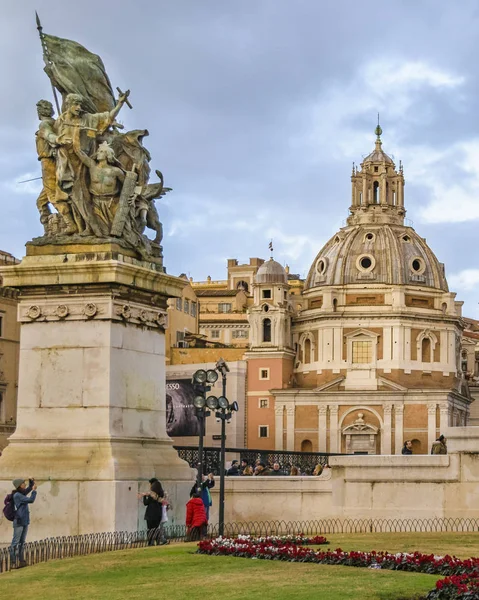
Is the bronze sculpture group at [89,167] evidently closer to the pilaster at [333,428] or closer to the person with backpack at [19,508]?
the person with backpack at [19,508]

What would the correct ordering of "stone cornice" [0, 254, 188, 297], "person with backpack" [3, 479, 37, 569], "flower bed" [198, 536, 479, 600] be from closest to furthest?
"flower bed" [198, 536, 479, 600], "person with backpack" [3, 479, 37, 569], "stone cornice" [0, 254, 188, 297]

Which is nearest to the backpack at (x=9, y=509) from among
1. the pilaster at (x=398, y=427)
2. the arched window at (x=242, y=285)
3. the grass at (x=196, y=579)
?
the grass at (x=196, y=579)

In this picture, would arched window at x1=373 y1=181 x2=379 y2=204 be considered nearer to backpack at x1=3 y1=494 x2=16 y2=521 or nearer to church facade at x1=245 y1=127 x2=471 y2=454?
church facade at x1=245 y1=127 x2=471 y2=454

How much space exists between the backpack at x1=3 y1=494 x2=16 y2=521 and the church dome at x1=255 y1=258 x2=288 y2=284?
A: 4289 inches

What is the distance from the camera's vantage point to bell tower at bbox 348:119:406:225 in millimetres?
136625

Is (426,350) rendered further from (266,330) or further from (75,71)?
(75,71)

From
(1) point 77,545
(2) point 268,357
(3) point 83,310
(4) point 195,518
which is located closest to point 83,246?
(3) point 83,310

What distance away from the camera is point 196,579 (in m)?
16.4

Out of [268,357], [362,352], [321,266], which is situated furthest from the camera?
[321,266]

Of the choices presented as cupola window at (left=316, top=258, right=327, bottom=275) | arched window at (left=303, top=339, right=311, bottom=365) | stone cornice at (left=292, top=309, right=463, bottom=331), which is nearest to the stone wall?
stone cornice at (left=292, top=309, right=463, bottom=331)

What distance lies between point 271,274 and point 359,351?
10559 millimetres

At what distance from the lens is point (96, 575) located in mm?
17109

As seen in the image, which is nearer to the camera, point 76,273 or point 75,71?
point 76,273

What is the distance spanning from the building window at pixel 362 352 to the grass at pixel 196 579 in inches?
4167
